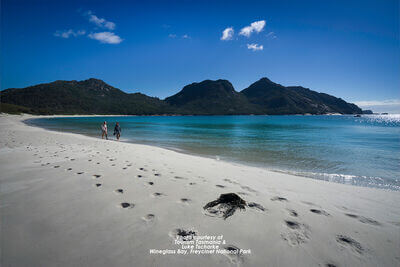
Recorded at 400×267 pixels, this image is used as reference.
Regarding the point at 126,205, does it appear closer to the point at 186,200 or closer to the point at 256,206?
the point at 186,200

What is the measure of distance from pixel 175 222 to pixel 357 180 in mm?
9001

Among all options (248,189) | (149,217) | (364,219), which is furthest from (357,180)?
(149,217)

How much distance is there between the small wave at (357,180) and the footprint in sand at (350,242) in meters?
5.49

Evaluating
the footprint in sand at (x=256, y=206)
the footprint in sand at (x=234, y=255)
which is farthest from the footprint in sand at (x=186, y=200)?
the footprint in sand at (x=234, y=255)

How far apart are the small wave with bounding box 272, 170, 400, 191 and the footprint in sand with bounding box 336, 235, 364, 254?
5495 millimetres

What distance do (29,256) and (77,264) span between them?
0.75m

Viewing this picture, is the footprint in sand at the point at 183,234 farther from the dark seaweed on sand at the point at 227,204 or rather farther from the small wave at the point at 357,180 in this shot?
the small wave at the point at 357,180

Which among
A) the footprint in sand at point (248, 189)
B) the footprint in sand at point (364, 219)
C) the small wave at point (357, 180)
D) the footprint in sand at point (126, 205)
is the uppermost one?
the footprint in sand at point (126, 205)

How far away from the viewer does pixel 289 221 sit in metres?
3.63

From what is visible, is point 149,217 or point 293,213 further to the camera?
point 293,213

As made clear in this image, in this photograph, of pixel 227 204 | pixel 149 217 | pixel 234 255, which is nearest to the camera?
pixel 234 255

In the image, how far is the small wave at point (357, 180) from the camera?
7328 millimetres

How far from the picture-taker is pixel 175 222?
133 inches

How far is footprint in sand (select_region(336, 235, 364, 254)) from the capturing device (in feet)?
9.48
